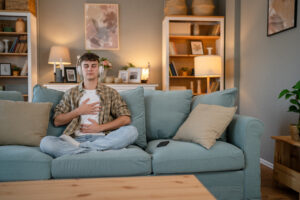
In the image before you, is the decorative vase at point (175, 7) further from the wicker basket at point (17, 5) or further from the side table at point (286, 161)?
the side table at point (286, 161)

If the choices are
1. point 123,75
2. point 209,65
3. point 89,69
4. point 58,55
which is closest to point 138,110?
point 89,69

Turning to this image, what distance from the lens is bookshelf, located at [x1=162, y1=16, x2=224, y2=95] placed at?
4.36 m

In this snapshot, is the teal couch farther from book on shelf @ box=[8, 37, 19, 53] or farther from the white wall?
book on shelf @ box=[8, 37, 19, 53]

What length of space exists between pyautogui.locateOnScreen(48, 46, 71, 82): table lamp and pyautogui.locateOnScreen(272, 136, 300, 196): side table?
3258 millimetres

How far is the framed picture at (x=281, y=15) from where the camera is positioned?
8.67 ft

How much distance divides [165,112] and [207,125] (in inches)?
18.8

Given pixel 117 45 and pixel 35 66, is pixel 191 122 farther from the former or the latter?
pixel 35 66

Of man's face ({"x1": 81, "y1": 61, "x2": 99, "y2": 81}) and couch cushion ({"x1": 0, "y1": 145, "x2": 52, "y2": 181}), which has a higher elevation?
man's face ({"x1": 81, "y1": 61, "x2": 99, "y2": 81})

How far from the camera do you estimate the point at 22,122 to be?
6.95 ft

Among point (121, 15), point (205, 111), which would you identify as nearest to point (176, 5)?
point (121, 15)

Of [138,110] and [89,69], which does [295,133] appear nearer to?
[138,110]

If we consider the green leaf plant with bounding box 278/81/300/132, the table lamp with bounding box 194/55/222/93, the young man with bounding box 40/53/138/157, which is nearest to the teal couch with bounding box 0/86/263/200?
the young man with bounding box 40/53/138/157

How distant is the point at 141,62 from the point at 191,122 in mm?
2807

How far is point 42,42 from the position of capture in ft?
15.2
